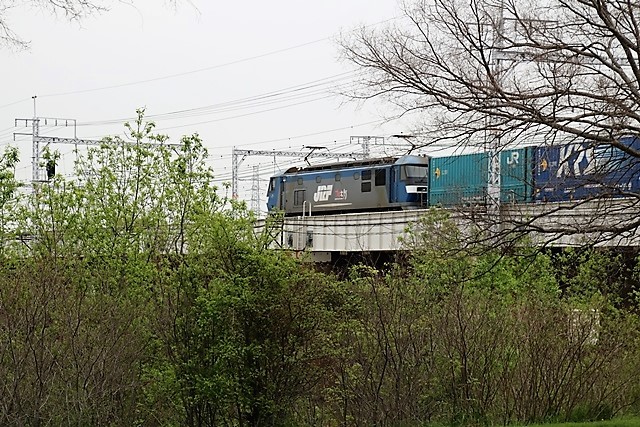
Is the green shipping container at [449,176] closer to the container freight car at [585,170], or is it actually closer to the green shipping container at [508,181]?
the green shipping container at [508,181]

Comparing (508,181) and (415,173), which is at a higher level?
(415,173)

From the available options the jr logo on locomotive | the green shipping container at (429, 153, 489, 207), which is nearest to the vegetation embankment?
the green shipping container at (429, 153, 489, 207)

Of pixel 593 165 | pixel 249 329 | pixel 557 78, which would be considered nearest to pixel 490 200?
pixel 593 165

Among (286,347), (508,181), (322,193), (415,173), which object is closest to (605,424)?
(286,347)

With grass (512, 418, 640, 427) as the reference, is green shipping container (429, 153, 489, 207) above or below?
above

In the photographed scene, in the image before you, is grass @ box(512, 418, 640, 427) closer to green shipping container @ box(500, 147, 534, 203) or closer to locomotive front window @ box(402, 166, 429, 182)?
green shipping container @ box(500, 147, 534, 203)

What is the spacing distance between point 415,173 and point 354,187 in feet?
10.7

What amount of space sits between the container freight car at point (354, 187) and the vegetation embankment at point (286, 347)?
886 inches

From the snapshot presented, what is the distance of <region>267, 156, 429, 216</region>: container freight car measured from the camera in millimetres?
41125

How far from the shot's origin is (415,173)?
4128 cm

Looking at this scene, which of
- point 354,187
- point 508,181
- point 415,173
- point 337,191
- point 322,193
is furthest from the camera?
point 322,193

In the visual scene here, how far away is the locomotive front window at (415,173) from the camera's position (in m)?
41.0

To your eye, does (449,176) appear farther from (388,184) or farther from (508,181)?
(508,181)

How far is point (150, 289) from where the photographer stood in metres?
17.2
